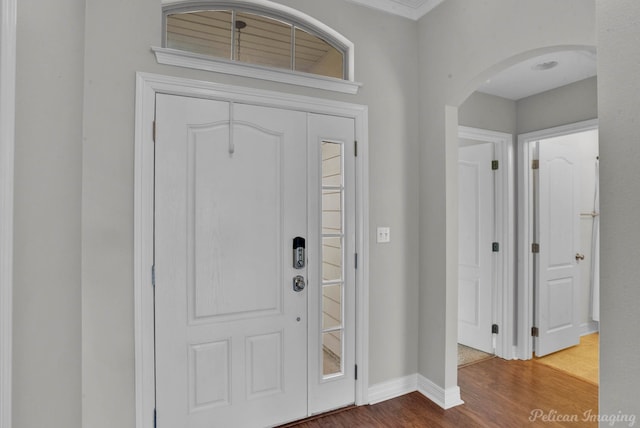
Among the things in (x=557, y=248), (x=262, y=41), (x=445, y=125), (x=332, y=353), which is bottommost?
(x=332, y=353)

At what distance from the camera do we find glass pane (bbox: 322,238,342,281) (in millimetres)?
2291

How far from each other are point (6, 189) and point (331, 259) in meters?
1.81

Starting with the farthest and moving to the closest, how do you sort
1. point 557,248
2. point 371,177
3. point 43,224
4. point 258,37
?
point 557,248 < point 371,177 < point 258,37 < point 43,224

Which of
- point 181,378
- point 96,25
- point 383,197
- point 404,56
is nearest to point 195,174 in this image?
point 96,25

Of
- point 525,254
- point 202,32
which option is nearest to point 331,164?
point 202,32

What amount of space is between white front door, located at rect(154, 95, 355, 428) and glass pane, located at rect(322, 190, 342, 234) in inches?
0.9

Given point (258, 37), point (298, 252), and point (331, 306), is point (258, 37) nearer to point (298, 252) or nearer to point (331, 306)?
point (298, 252)

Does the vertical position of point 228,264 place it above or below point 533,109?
below

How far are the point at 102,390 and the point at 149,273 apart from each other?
63cm

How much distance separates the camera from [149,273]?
1816mm

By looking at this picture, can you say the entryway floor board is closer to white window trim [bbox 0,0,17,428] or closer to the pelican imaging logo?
the pelican imaging logo

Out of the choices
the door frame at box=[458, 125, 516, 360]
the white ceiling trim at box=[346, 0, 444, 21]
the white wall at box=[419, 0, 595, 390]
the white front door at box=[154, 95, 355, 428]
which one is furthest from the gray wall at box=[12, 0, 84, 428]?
the door frame at box=[458, 125, 516, 360]

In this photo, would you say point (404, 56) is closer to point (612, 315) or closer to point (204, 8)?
point (204, 8)

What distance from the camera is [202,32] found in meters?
2.01
